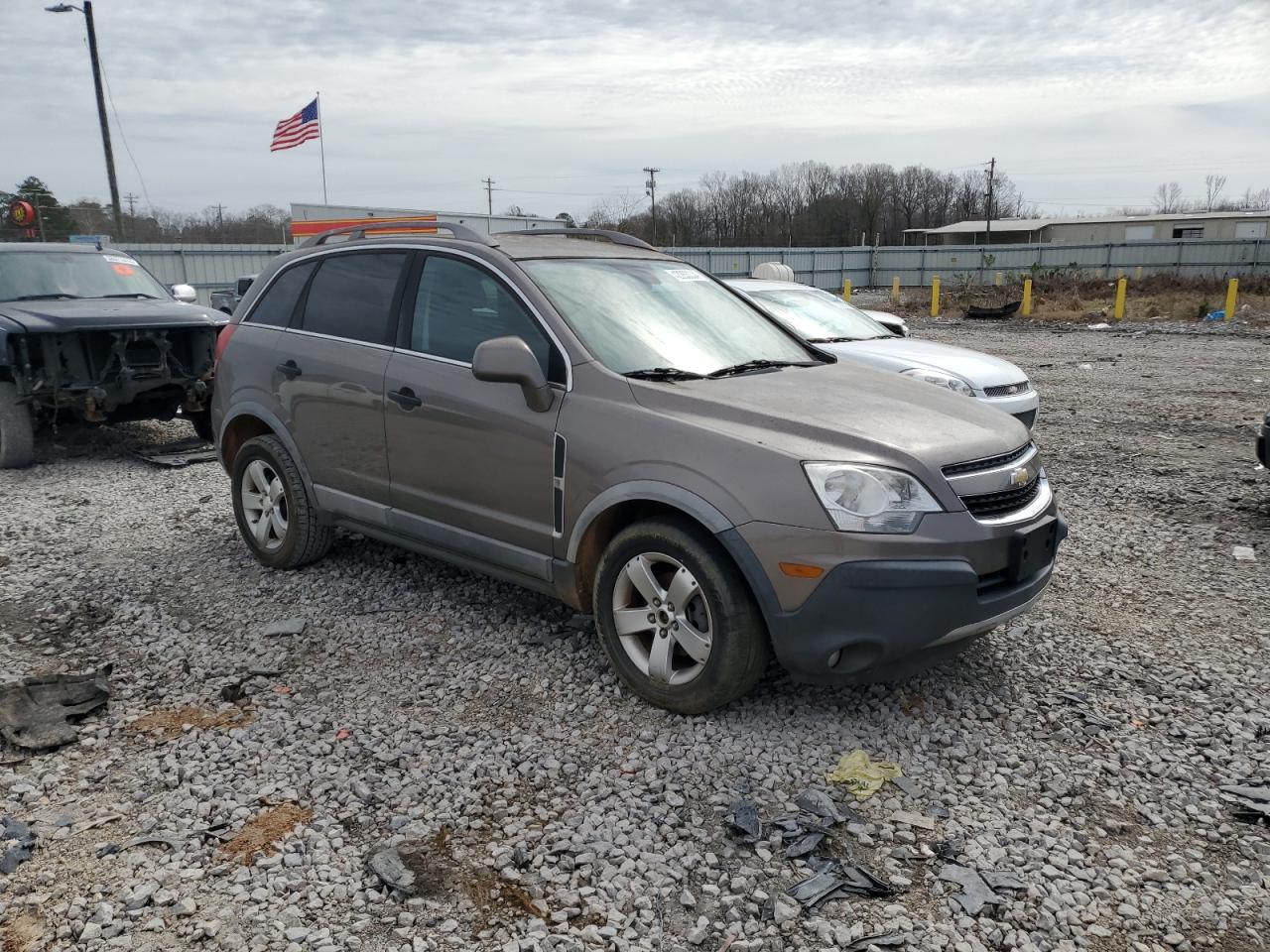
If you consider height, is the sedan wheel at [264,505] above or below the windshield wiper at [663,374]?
below

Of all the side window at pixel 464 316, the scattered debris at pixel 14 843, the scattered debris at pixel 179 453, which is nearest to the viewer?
the scattered debris at pixel 14 843

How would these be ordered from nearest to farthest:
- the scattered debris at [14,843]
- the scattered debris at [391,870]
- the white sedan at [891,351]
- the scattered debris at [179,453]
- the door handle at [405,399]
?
the scattered debris at [391,870], the scattered debris at [14,843], the door handle at [405,399], the white sedan at [891,351], the scattered debris at [179,453]

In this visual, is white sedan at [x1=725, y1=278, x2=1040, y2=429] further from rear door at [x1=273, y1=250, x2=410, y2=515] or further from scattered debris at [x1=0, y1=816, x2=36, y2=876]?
scattered debris at [x1=0, y1=816, x2=36, y2=876]

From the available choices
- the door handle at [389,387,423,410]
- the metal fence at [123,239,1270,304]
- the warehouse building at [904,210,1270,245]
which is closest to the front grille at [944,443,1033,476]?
the door handle at [389,387,423,410]

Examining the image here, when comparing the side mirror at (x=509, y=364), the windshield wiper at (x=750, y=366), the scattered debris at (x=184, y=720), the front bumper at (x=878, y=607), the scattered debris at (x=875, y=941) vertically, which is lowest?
the scattered debris at (x=875, y=941)

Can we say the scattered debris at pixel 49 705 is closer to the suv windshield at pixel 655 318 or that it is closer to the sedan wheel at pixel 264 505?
the sedan wheel at pixel 264 505

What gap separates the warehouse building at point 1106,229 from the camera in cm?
6475

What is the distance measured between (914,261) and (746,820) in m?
41.3

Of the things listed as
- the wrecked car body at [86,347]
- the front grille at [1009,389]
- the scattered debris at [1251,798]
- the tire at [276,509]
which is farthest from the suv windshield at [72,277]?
the scattered debris at [1251,798]

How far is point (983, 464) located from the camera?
12.2 ft

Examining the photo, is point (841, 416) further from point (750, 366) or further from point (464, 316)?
point (464, 316)

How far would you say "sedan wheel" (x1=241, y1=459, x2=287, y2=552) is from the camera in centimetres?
554

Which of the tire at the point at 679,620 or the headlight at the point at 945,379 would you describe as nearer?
the tire at the point at 679,620

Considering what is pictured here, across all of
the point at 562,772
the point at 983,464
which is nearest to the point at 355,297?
the point at 562,772
